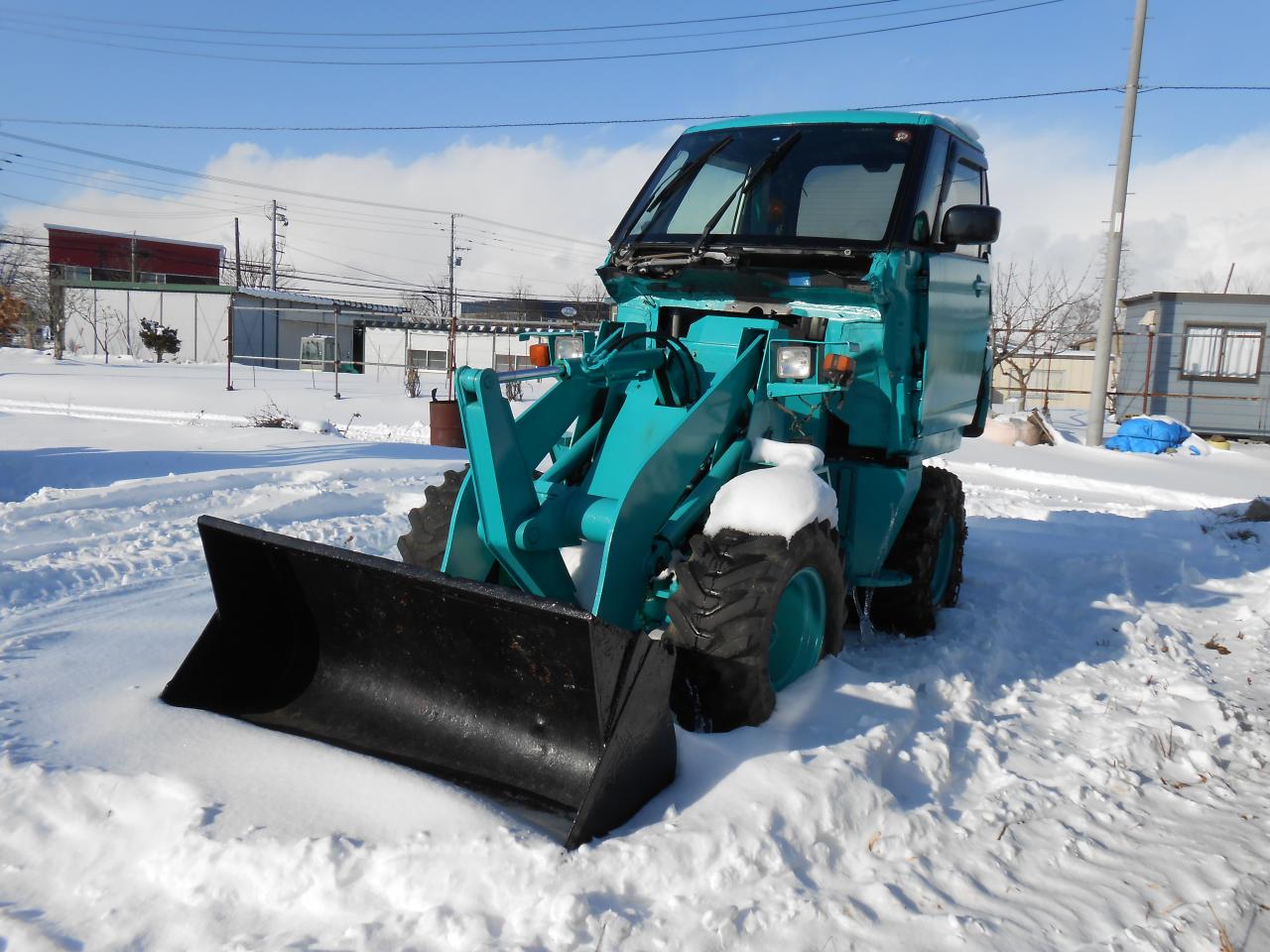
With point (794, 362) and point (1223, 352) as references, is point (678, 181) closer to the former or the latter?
point (794, 362)

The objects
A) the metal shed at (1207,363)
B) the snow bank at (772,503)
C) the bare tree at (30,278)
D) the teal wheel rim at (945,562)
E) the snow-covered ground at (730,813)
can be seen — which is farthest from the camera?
the bare tree at (30,278)

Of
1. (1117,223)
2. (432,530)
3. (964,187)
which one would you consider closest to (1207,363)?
(1117,223)

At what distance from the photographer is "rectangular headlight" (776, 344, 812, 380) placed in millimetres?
4316

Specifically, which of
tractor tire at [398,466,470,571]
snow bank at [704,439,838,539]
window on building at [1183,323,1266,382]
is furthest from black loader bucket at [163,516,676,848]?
window on building at [1183,323,1266,382]

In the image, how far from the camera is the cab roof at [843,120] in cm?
513

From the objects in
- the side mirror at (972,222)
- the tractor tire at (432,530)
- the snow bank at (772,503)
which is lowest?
the tractor tire at (432,530)

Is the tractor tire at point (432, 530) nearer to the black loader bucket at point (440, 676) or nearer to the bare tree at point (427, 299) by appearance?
the black loader bucket at point (440, 676)

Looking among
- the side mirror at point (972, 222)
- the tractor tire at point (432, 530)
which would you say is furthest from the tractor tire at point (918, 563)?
the tractor tire at point (432, 530)

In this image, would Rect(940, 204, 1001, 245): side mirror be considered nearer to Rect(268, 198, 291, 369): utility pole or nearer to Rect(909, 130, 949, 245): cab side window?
Rect(909, 130, 949, 245): cab side window

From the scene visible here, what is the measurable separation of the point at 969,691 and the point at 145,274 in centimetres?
6204

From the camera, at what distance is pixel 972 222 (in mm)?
4711

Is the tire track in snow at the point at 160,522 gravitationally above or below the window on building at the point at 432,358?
below

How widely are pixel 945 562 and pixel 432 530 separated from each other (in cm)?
325

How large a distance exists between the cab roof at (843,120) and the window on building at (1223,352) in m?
19.2
